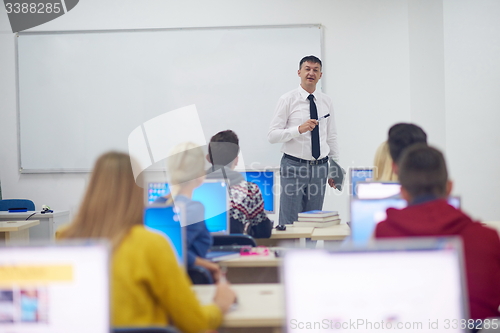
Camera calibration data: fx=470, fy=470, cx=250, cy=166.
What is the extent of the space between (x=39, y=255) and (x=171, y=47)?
4459 mm

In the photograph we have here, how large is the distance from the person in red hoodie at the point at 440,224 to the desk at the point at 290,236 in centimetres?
169

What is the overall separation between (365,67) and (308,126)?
1444 millimetres

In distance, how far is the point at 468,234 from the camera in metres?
1.56

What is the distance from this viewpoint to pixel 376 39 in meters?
5.26

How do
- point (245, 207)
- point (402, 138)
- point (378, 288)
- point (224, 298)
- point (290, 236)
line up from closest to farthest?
point (378, 288)
point (224, 298)
point (402, 138)
point (245, 207)
point (290, 236)

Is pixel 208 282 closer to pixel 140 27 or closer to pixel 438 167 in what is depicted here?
pixel 438 167

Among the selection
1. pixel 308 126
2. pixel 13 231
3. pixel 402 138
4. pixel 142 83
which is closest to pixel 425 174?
pixel 402 138

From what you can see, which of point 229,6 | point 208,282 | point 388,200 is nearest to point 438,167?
point 388,200

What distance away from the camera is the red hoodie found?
60.2 inches

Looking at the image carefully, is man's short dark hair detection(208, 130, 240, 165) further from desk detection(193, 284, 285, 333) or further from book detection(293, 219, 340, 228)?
desk detection(193, 284, 285, 333)

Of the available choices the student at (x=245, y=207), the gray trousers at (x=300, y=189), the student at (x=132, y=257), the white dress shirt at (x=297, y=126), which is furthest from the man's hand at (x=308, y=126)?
the student at (x=132, y=257)

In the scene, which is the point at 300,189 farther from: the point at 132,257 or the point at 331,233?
the point at 132,257

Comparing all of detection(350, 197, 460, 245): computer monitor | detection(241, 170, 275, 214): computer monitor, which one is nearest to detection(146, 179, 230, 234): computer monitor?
detection(241, 170, 275, 214): computer monitor

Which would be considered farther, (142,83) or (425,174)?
(142,83)
